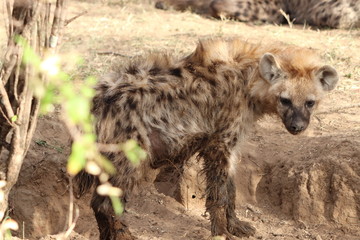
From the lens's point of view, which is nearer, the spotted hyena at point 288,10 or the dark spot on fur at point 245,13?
the spotted hyena at point 288,10

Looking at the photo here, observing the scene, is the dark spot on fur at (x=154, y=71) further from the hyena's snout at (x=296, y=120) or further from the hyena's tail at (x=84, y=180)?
the hyena's snout at (x=296, y=120)

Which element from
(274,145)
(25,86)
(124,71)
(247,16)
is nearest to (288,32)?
(247,16)

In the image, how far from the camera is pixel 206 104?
3.98 m

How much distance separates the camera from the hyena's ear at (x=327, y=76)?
12.9ft

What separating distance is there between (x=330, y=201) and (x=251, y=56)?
4.23 feet

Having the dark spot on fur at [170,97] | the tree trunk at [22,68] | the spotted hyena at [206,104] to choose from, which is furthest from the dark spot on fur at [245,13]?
the tree trunk at [22,68]

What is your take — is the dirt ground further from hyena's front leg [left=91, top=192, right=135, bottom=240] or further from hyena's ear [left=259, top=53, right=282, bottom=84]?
hyena's ear [left=259, top=53, right=282, bottom=84]

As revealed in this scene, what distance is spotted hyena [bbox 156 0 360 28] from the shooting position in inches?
325

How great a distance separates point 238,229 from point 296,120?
3.19ft

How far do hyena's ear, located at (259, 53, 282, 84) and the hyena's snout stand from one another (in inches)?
9.7

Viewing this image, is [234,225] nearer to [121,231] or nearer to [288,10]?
[121,231]

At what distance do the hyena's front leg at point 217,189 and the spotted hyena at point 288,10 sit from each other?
4.53 metres

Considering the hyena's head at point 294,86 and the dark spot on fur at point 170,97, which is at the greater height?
the hyena's head at point 294,86

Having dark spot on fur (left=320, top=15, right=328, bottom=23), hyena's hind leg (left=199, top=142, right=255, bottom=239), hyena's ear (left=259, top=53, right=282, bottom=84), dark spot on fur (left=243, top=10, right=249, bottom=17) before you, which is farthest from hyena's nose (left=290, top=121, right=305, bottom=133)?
dark spot on fur (left=243, top=10, right=249, bottom=17)
